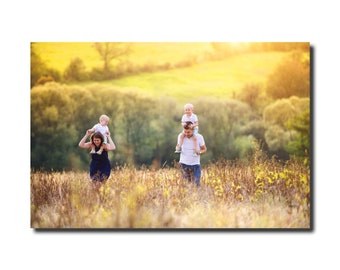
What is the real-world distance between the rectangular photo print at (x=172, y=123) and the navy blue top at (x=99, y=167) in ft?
0.05

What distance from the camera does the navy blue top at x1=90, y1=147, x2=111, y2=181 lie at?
946 cm

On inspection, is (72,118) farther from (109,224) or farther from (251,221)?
(251,221)

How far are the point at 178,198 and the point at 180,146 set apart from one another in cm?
74

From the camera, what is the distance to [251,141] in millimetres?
9547

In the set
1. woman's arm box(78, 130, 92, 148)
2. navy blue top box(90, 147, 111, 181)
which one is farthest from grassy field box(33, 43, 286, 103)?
navy blue top box(90, 147, 111, 181)

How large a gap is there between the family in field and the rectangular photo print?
0.05 ft

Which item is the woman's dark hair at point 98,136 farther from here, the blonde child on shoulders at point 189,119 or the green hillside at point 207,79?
the blonde child on shoulders at point 189,119

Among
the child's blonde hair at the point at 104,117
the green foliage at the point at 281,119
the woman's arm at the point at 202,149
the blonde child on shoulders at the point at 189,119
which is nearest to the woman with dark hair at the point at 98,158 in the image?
the child's blonde hair at the point at 104,117

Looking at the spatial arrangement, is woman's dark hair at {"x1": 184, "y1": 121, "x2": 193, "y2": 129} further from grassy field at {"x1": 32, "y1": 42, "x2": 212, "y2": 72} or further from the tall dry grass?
grassy field at {"x1": 32, "y1": 42, "x2": 212, "y2": 72}

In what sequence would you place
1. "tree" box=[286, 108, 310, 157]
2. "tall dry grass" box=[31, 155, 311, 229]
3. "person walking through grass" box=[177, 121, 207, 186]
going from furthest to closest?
"person walking through grass" box=[177, 121, 207, 186], "tree" box=[286, 108, 310, 157], "tall dry grass" box=[31, 155, 311, 229]

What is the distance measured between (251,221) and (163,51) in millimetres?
2626

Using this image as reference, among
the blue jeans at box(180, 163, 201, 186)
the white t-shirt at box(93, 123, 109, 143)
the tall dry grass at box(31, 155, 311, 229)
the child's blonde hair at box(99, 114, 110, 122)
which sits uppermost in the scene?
the child's blonde hair at box(99, 114, 110, 122)

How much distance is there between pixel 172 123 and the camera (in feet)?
31.2
